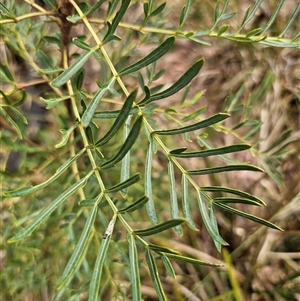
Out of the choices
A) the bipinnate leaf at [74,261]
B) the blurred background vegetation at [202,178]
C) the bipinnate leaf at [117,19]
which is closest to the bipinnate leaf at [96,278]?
the bipinnate leaf at [74,261]

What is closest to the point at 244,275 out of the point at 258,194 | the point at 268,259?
the point at 268,259

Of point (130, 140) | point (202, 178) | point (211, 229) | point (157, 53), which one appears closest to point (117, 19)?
point (157, 53)

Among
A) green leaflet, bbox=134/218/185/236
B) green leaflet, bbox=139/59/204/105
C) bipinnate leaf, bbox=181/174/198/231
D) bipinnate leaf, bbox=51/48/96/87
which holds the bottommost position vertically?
green leaflet, bbox=134/218/185/236

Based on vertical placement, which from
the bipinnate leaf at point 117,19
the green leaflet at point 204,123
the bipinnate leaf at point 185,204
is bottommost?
the bipinnate leaf at point 185,204

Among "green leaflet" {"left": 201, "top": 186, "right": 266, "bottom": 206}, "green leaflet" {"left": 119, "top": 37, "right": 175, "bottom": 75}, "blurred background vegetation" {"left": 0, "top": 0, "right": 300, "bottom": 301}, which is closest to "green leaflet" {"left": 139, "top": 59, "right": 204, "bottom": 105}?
"green leaflet" {"left": 119, "top": 37, "right": 175, "bottom": 75}

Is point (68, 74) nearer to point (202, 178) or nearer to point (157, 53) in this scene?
point (157, 53)

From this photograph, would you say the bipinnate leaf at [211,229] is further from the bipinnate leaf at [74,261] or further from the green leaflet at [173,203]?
the bipinnate leaf at [74,261]

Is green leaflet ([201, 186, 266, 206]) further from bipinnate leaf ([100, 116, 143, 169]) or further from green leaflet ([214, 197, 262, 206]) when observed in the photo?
bipinnate leaf ([100, 116, 143, 169])

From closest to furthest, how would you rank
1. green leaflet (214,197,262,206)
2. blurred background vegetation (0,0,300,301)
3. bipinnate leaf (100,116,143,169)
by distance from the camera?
bipinnate leaf (100,116,143,169), green leaflet (214,197,262,206), blurred background vegetation (0,0,300,301)

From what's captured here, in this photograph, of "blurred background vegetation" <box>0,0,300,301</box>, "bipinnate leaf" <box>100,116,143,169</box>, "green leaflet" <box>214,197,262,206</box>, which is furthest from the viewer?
"blurred background vegetation" <box>0,0,300,301</box>
